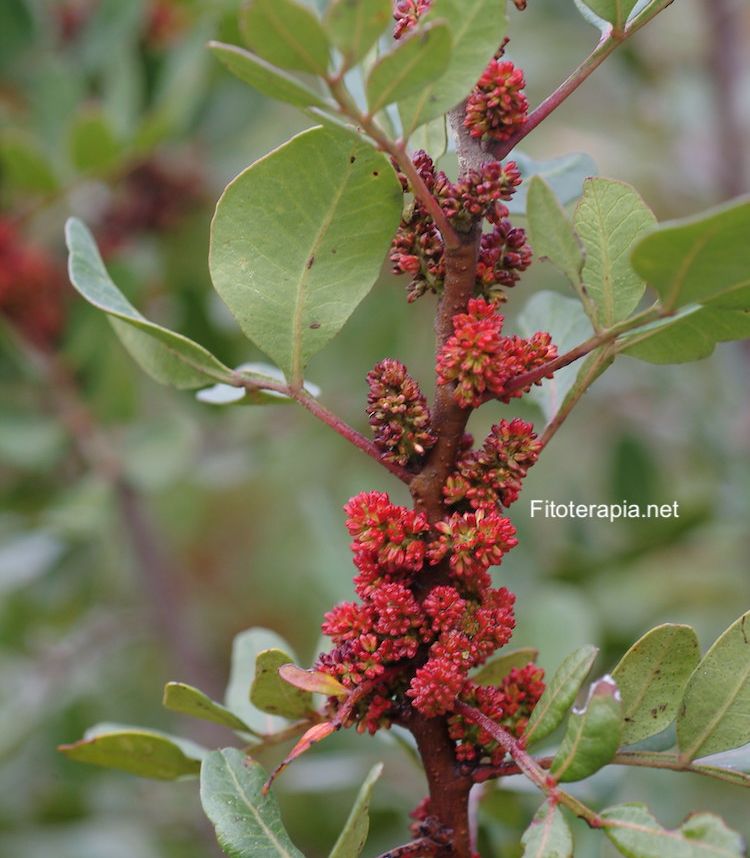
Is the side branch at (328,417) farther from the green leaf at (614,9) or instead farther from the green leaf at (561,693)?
the green leaf at (614,9)

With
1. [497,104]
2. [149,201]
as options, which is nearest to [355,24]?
[497,104]

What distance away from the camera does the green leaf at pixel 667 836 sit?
→ 1.89 feet

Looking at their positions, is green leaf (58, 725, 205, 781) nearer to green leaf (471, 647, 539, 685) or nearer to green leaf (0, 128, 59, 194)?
green leaf (471, 647, 539, 685)

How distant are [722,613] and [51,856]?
119cm

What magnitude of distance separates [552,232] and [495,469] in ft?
0.49

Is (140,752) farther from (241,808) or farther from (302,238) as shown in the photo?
(302,238)

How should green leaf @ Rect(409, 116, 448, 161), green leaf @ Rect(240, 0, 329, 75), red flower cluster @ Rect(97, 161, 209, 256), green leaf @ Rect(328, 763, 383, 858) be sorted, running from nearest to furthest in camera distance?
green leaf @ Rect(240, 0, 329, 75) → green leaf @ Rect(328, 763, 383, 858) → green leaf @ Rect(409, 116, 448, 161) → red flower cluster @ Rect(97, 161, 209, 256)

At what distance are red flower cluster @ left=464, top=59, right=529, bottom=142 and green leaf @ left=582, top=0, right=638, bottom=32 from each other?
62 mm

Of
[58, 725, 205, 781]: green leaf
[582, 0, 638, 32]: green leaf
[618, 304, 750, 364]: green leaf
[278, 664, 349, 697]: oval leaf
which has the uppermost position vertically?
[582, 0, 638, 32]: green leaf

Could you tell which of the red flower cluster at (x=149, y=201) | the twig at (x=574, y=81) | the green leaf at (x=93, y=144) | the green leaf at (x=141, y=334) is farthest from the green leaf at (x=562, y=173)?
the red flower cluster at (x=149, y=201)

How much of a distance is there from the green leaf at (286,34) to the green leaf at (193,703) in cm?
38

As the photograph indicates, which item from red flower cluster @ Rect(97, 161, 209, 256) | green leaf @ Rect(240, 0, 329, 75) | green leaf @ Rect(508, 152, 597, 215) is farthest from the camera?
red flower cluster @ Rect(97, 161, 209, 256)

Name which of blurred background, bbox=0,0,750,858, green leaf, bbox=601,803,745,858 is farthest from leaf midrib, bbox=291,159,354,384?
blurred background, bbox=0,0,750,858

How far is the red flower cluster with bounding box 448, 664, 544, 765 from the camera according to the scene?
714mm
